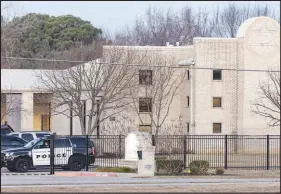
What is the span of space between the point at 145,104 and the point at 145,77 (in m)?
2.26

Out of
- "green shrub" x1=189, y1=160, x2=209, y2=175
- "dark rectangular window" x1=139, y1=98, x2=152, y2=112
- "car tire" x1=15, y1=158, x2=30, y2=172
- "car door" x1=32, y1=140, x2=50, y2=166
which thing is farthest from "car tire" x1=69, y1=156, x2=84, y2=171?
"dark rectangular window" x1=139, y1=98, x2=152, y2=112

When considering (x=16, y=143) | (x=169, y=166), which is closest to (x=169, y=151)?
(x=169, y=166)

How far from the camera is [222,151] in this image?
143ft

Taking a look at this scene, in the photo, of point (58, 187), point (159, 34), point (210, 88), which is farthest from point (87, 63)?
point (159, 34)

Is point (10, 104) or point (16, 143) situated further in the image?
point (10, 104)

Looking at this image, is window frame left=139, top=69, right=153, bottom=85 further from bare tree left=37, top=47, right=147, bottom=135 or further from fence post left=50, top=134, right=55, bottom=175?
fence post left=50, top=134, right=55, bottom=175

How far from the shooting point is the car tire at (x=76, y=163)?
111 ft

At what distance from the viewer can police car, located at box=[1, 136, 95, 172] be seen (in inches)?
1307

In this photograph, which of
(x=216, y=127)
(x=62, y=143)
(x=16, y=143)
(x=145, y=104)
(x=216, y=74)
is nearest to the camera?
(x=62, y=143)

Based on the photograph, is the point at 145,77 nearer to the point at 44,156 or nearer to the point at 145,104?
the point at 145,104

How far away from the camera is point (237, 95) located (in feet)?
182

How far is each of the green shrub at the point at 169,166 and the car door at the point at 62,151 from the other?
13.7 feet

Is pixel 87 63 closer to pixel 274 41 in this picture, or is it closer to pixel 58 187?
pixel 274 41

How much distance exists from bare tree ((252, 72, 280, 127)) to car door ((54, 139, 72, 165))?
65.0 ft
